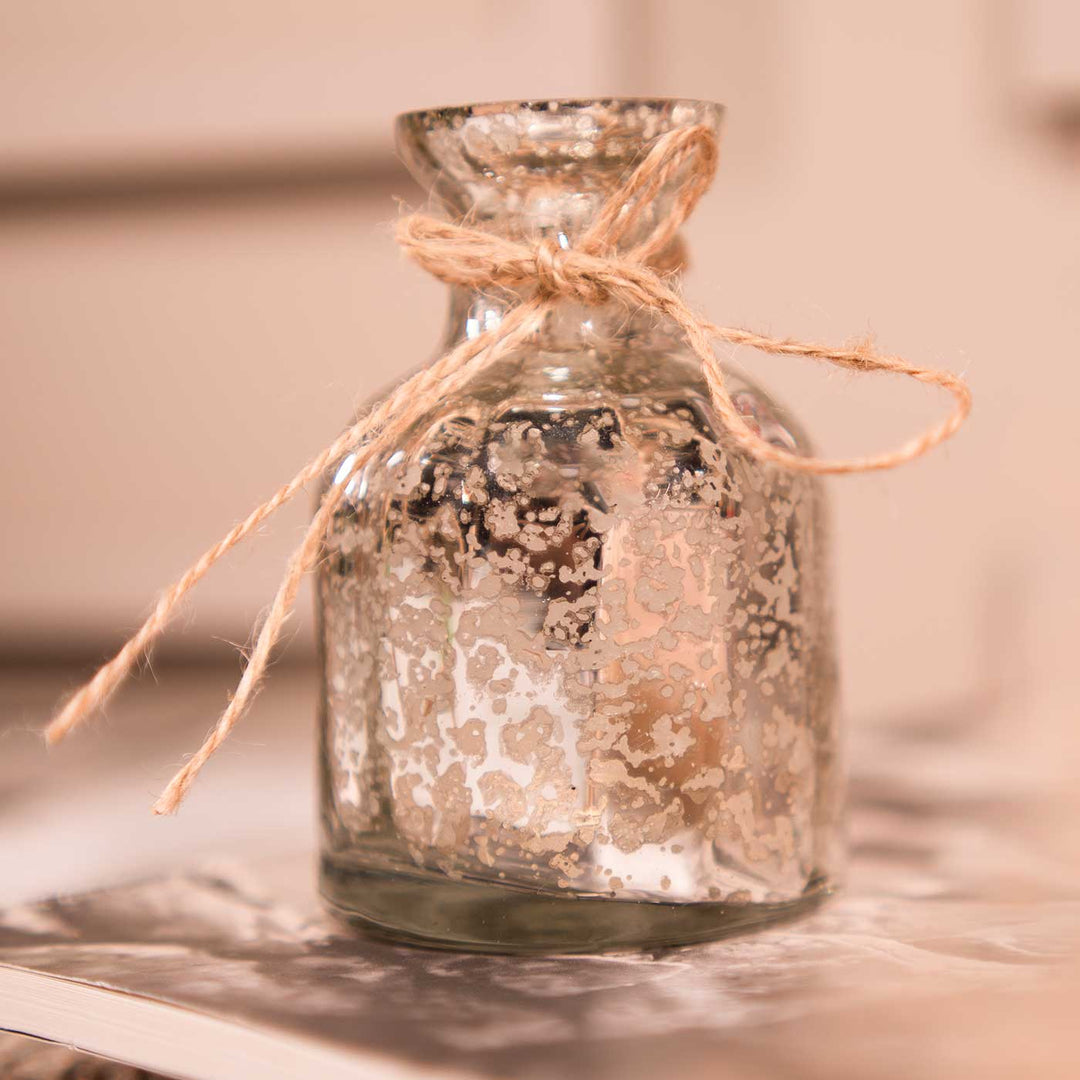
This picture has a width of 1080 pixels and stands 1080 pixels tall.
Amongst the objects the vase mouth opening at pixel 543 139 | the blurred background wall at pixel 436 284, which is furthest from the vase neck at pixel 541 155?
the blurred background wall at pixel 436 284

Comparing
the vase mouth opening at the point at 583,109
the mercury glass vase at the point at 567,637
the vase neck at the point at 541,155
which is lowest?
the mercury glass vase at the point at 567,637

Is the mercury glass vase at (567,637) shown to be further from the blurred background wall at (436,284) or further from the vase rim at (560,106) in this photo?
the blurred background wall at (436,284)

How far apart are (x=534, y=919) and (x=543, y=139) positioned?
272 mm

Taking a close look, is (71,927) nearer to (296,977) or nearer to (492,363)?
(296,977)

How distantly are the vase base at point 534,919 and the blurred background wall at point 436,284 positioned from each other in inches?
17.6

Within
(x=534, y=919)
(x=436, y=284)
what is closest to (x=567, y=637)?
(x=534, y=919)

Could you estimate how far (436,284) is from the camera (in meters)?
0.96

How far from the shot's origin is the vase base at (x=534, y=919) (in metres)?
0.49

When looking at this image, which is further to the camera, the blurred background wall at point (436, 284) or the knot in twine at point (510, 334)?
the blurred background wall at point (436, 284)

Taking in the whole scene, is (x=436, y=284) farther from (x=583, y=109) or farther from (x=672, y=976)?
(x=672, y=976)

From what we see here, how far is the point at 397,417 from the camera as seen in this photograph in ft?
1.69

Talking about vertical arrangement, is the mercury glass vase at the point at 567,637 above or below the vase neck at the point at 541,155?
below

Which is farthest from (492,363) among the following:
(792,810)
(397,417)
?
(792,810)

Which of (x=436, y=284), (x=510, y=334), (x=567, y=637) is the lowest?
(x=567, y=637)
